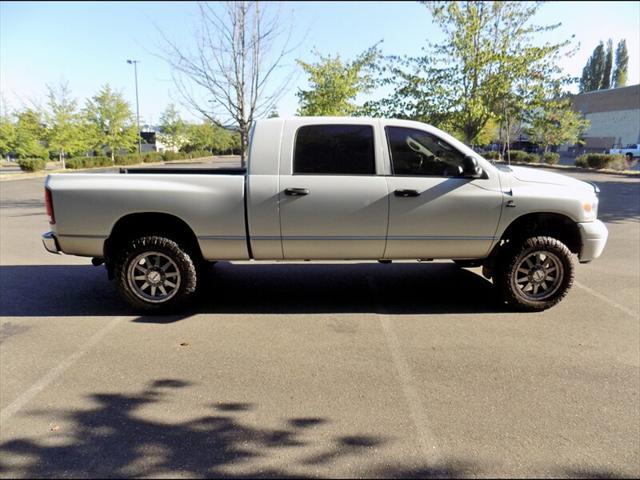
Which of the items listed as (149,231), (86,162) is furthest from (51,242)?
(86,162)

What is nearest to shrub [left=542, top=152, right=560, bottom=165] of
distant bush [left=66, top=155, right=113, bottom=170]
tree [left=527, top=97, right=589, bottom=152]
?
tree [left=527, top=97, right=589, bottom=152]

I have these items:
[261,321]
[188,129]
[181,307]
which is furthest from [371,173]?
→ [188,129]

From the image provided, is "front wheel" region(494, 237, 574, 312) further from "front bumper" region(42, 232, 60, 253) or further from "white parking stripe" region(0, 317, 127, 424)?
"front bumper" region(42, 232, 60, 253)

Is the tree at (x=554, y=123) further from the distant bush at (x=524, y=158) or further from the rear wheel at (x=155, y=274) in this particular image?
the rear wheel at (x=155, y=274)

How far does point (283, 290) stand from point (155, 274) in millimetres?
1535

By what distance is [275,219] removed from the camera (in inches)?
167

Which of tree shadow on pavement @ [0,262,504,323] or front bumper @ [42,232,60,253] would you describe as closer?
front bumper @ [42,232,60,253]

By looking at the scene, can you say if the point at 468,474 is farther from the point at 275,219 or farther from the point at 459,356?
the point at 275,219

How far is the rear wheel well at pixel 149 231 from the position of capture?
4.35 meters

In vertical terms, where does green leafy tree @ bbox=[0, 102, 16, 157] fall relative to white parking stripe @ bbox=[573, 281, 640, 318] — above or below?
above

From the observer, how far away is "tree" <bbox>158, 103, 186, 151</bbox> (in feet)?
177

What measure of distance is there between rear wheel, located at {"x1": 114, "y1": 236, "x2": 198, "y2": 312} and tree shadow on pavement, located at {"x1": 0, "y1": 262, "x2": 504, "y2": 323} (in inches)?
7.4

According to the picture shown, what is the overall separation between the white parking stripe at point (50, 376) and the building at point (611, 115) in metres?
65.5

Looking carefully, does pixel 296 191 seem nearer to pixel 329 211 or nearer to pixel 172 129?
pixel 329 211
